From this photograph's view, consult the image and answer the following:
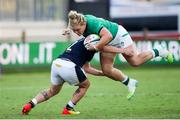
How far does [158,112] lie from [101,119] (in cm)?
173

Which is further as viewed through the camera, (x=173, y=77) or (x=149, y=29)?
(x=149, y=29)

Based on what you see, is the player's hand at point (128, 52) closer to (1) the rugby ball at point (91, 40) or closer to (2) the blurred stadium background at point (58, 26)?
(1) the rugby ball at point (91, 40)

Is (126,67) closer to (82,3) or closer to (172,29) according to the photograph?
(82,3)

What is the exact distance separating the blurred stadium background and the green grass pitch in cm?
101

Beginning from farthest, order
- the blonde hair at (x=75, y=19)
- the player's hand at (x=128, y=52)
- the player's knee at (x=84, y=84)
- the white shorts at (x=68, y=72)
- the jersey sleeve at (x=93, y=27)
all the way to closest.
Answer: the player's hand at (x=128, y=52)
the player's knee at (x=84, y=84)
the jersey sleeve at (x=93, y=27)
the white shorts at (x=68, y=72)
the blonde hair at (x=75, y=19)

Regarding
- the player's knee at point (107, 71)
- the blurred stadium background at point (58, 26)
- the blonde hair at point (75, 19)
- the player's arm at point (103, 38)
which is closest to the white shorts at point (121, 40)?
the player's knee at point (107, 71)

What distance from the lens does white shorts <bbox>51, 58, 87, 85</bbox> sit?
15.0m

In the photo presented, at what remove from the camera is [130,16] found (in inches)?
1433

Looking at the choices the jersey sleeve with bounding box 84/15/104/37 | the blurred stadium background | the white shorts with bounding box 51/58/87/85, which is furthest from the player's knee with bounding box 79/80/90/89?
the blurred stadium background

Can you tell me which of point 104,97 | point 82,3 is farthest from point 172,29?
point 104,97

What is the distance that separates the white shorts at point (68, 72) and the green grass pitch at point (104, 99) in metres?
0.67

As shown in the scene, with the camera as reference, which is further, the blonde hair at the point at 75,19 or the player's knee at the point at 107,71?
the player's knee at the point at 107,71

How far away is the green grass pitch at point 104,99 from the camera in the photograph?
A: 1502cm

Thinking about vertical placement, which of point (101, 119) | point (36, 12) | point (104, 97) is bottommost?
point (36, 12)
